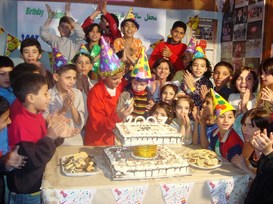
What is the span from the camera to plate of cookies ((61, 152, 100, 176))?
1695 millimetres

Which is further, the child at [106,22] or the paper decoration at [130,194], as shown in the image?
the child at [106,22]

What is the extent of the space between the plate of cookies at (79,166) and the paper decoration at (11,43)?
3.24 meters

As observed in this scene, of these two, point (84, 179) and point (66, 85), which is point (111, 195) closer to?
point (84, 179)

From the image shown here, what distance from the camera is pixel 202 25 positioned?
5.08 meters

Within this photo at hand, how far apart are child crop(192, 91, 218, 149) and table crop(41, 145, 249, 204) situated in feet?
1.87

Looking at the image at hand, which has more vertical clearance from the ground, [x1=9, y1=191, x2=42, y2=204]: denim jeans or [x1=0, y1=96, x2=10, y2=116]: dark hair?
[x1=0, y1=96, x2=10, y2=116]: dark hair

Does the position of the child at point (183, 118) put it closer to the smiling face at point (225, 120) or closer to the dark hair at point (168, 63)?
the smiling face at point (225, 120)

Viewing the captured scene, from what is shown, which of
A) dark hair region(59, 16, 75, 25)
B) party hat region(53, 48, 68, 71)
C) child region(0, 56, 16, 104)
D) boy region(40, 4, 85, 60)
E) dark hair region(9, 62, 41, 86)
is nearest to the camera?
dark hair region(9, 62, 41, 86)

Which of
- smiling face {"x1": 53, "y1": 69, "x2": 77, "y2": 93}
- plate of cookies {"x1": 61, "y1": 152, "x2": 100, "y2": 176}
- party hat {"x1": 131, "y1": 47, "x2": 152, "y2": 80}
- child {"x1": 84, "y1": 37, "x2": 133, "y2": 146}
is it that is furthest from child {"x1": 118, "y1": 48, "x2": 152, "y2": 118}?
plate of cookies {"x1": 61, "y1": 152, "x2": 100, "y2": 176}

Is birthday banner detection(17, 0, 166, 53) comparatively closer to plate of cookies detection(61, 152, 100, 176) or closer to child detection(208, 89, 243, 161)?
child detection(208, 89, 243, 161)

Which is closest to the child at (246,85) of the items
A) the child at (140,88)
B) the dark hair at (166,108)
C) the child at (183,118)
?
the child at (183,118)

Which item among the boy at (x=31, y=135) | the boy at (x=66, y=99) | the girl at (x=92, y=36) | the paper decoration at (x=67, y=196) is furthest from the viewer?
the girl at (x=92, y=36)

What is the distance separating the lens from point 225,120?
7.44 ft

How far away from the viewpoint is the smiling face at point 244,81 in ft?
9.46
